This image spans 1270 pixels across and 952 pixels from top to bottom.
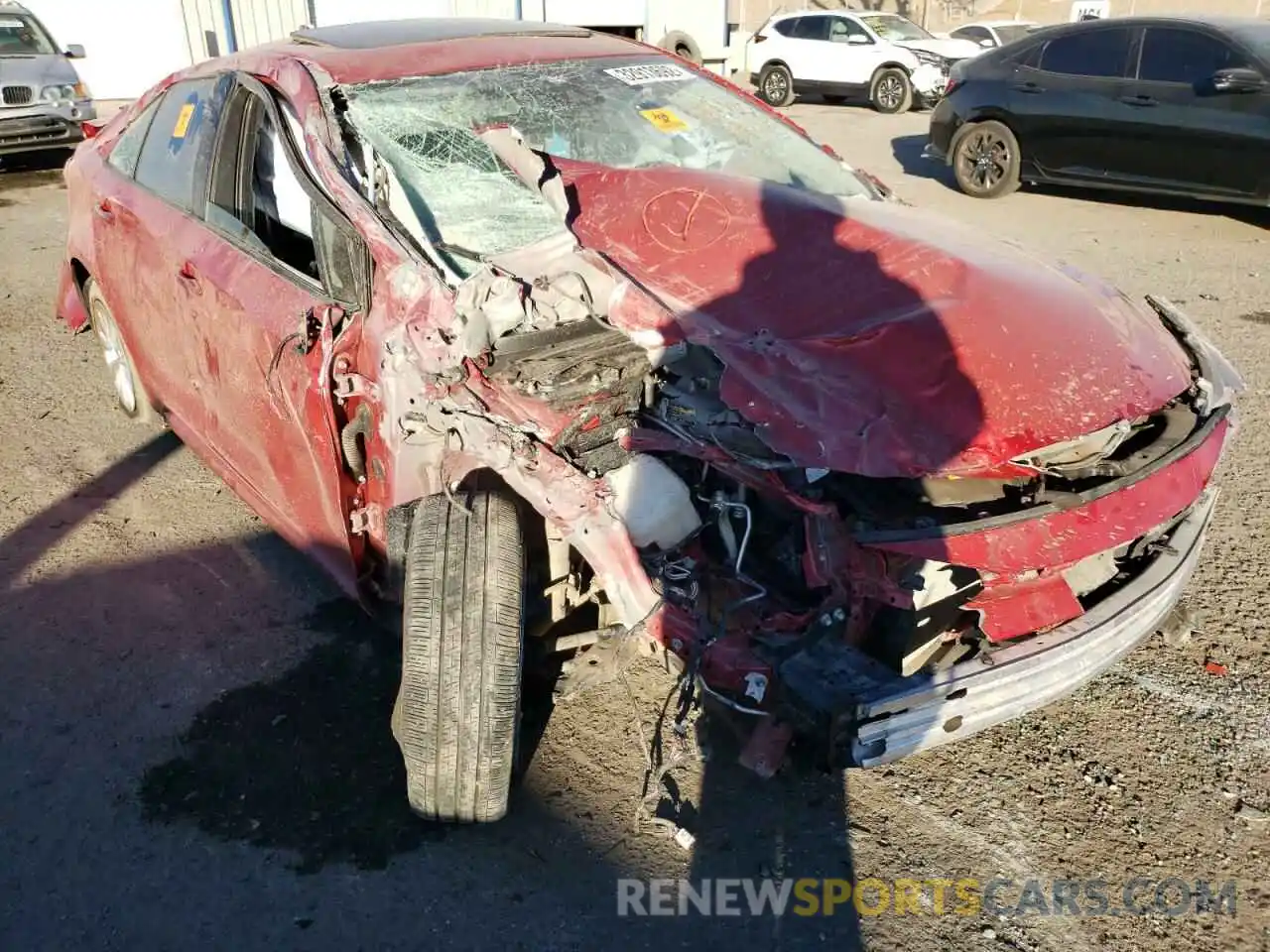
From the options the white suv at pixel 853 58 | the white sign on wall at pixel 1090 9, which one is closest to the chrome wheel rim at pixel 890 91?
the white suv at pixel 853 58

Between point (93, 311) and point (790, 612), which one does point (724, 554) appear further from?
point (93, 311)

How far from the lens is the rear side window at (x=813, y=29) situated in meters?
15.7

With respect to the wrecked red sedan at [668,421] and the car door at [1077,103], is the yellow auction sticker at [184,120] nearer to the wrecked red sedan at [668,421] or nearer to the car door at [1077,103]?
the wrecked red sedan at [668,421]

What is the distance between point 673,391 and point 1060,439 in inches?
37.0

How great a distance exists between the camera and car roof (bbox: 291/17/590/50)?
3386 mm

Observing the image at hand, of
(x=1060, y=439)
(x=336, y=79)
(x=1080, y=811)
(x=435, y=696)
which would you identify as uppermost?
(x=336, y=79)

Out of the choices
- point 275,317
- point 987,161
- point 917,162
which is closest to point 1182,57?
point 987,161

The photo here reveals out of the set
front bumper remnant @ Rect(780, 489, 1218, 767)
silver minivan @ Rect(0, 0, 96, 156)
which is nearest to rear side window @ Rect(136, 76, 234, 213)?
front bumper remnant @ Rect(780, 489, 1218, 767)

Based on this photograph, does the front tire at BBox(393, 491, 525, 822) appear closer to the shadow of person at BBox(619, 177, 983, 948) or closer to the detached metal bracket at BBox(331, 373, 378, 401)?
the detached metal bracket at BBox(331, 373, 378, 401)

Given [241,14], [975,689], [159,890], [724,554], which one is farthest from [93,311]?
[241,14]

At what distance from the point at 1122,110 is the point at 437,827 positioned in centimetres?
818

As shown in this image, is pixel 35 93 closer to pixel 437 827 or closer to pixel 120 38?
pixel 120 38

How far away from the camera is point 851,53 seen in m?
15.4

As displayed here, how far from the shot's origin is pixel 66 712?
291 cm
